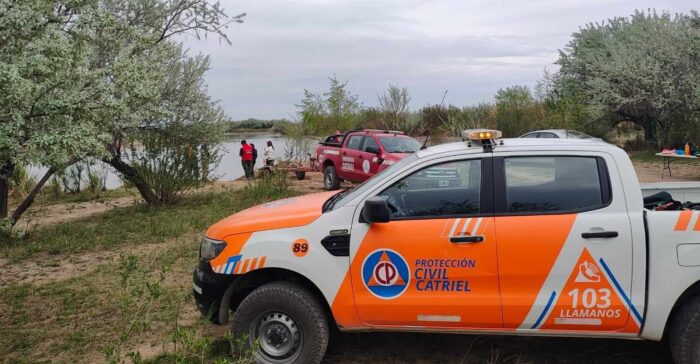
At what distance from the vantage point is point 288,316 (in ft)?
13.1

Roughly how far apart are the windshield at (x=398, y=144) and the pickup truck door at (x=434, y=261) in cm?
1013

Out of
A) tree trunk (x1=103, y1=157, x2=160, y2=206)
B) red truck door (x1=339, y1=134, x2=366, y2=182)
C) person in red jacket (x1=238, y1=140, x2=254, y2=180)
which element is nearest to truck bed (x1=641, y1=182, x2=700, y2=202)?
red truck door (x1=339, y1=134, x2=366, y2=182)

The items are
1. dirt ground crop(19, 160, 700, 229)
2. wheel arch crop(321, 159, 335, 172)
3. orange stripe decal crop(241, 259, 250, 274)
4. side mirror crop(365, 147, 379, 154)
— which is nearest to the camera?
orange stripe decal crop(241, 259, 250, 274)

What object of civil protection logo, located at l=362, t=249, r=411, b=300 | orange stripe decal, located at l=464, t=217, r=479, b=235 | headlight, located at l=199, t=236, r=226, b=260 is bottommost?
civil protection logo, located at l=362, t=249, r=411, b=300

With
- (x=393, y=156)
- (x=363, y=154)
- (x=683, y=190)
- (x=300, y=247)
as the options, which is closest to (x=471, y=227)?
(x=300, y=247)

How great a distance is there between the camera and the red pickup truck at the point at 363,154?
13914 mm

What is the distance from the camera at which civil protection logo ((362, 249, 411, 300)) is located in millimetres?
3820

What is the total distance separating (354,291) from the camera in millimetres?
3893

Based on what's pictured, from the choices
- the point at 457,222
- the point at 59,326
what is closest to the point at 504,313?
the point at 457,222

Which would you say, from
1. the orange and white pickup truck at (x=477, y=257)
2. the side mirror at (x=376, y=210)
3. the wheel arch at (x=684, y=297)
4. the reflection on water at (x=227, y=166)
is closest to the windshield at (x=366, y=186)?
the orange and white pickup truck at (x=477, y=257)

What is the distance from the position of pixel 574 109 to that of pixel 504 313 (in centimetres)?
2755

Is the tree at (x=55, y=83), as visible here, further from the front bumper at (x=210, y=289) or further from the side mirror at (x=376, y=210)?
the side mirror at (x=376, y=210)

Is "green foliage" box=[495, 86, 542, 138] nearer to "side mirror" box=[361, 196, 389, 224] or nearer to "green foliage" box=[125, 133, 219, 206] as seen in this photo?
"green foliage" box=[125, 133, 219, 206]

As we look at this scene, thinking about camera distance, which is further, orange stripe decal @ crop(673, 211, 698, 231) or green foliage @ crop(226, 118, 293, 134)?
green foliage @ crop(226, 118, 293, 134)
